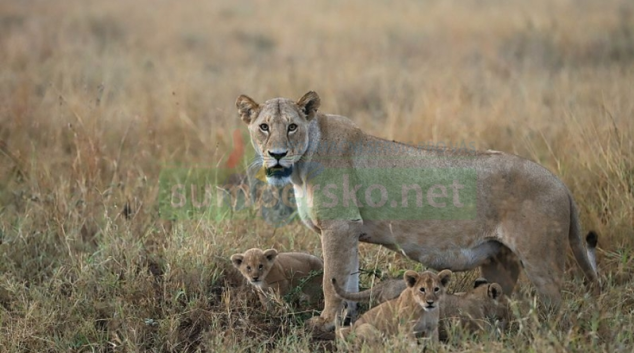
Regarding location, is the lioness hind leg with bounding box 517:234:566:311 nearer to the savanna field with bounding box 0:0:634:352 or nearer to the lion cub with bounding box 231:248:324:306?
the savanna field with bounding box 0:0:634:352

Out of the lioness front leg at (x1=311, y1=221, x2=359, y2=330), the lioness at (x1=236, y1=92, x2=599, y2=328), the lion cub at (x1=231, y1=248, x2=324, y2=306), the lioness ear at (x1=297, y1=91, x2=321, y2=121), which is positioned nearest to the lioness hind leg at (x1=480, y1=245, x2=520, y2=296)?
the lioness at (x1=236, y1=92, x2=599, y2=328)

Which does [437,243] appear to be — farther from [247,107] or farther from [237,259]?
[247,107]

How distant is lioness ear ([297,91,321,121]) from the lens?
4.85m

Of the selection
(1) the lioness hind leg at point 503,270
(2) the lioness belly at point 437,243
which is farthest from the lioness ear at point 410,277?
(1) the lioness hind leg at point 503,270

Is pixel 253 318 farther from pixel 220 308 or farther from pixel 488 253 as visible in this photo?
pixel 488 253

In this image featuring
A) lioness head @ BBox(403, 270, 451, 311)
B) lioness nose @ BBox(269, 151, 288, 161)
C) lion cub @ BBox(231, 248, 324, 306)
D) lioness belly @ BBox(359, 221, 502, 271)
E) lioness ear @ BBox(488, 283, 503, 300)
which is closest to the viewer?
lioness head @ BBox(403, 270, 451, 311)

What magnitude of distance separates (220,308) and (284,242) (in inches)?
45.0

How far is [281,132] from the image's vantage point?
4.72 m

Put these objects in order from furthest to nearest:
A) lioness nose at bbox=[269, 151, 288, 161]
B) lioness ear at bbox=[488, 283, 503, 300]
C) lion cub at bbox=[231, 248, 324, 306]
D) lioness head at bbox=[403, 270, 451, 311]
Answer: lion cub at bbox=[231, 248, 324, 306]
lioness ear at bbox=[488, 283, 503, 300]
lioness nose at bbox=[269, 151, 288, 161]
lioness head at bbox=[403, 270, 451, 311]

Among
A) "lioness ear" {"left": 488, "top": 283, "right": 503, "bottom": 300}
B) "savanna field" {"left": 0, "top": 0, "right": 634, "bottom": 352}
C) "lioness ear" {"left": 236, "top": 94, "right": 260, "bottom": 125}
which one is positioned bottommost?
"savanna field" {"left": 0, "top": 0, "right": 634, "bottom": 352}

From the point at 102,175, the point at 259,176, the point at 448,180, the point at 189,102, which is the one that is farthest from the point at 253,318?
the point at 189,102

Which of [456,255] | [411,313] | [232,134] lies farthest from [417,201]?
[232,134]

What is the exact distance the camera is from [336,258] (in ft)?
15.8

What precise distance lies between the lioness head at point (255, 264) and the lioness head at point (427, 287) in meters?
1.00
